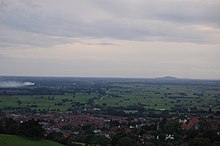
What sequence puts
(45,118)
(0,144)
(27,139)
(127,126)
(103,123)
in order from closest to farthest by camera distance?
1. (0,144)
2. (27,139)
3. (127,126)
4. (103,123)
5. (45,118)

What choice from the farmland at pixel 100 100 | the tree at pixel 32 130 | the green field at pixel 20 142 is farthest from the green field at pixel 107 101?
the green field at pixel 20 142

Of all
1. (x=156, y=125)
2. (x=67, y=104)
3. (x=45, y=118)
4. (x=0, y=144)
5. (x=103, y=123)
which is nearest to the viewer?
(x=0, y=144)

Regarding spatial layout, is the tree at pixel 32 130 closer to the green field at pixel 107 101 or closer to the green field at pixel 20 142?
the green field at pixel 20 142

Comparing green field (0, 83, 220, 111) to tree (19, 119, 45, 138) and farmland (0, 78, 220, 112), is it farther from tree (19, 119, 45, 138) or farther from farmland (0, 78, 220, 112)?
tree (19, 119, 45, 138)

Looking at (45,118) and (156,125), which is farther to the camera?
(45,118)

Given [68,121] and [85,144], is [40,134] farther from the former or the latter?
[68,121]

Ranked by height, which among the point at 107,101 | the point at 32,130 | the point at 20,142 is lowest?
the point at 107,101

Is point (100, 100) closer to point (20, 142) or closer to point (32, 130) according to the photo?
point (32, 130)

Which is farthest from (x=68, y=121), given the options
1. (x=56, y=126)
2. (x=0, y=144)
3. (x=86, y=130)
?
(x=0, y=144)

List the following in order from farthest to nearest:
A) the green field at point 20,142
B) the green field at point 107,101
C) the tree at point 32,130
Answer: the green field at point 107,101 → the tree at point 32,130 → the green field at point 20,142

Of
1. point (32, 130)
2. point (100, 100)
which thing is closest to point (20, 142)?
point (32, 130)

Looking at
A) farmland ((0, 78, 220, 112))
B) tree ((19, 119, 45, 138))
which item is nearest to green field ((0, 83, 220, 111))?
farmland ((0, 78, 220, 112))
